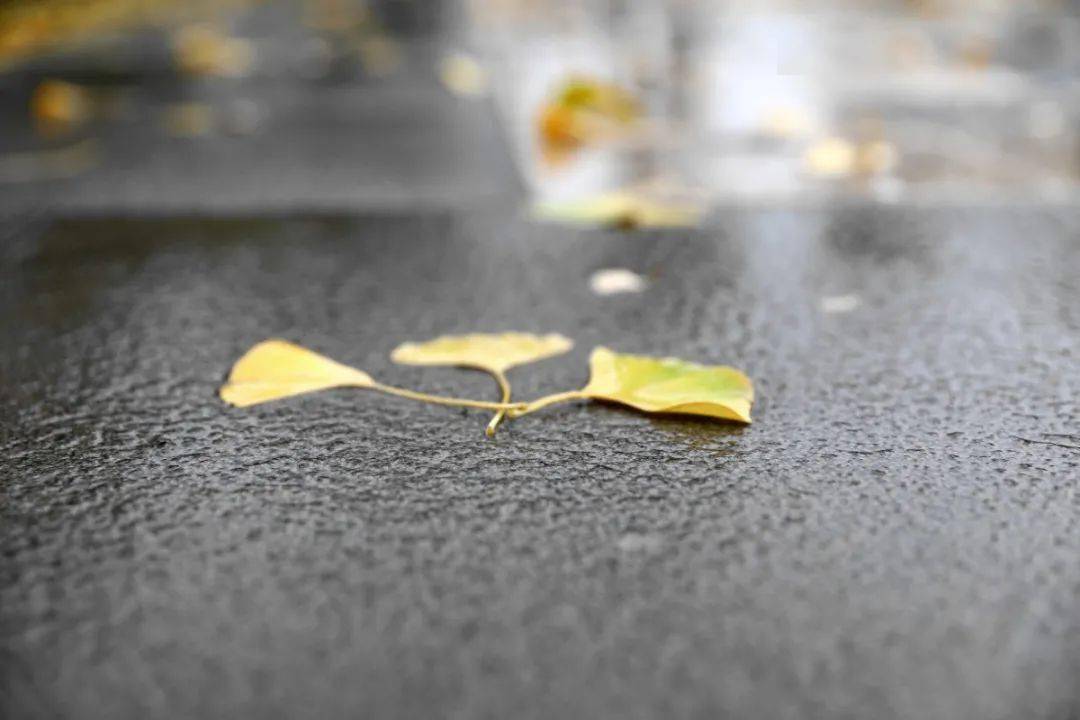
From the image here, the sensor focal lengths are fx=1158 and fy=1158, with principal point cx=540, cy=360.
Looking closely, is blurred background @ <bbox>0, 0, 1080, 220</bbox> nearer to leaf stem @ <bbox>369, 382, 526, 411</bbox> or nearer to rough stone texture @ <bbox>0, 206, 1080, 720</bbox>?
rough stone texture @ <bbox>0, 206, 1080, 720</bbox>

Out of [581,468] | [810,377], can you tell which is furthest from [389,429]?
[810,377]

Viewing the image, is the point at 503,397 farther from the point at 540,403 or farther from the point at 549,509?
the point at 549,509

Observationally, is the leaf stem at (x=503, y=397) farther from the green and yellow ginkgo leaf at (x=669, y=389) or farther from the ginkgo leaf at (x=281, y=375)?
the ginkgo leaf at (x=281, y=375)

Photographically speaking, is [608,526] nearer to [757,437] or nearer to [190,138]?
[757,437]

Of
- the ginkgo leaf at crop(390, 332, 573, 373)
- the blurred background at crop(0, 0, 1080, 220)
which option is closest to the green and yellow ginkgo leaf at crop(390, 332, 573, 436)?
the ginkgo leaf at crop(390, 332, 573, 373)

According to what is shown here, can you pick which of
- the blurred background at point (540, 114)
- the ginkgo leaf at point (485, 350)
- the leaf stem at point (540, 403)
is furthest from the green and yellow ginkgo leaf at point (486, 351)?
the blurred background at point (540, 114)

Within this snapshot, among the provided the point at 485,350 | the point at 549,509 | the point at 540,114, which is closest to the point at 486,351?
the point at 485,350
